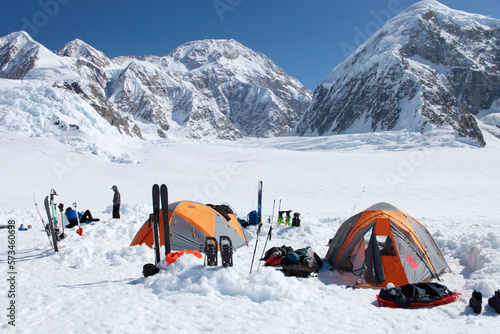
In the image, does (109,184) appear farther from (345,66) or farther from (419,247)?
(345,66)

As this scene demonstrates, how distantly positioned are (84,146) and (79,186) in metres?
21.4

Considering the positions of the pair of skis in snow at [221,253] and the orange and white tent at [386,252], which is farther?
the orange and white tent at [386,252]

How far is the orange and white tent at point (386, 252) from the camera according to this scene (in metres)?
6.60

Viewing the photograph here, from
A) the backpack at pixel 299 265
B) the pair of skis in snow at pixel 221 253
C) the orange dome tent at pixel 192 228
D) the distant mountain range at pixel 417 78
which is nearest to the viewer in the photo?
the pair of skis in snow at pixel 221 253

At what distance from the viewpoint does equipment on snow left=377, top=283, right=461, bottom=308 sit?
5.26 metres

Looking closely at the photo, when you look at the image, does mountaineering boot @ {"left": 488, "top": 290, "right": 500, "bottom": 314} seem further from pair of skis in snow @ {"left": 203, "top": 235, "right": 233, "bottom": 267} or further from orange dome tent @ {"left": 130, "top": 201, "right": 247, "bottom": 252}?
orange dome tent @ {"left": 130, "top": 201, "right": 247, "bottom": 252}

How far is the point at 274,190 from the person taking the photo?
23.8 m

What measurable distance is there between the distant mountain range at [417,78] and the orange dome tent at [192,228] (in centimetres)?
9633

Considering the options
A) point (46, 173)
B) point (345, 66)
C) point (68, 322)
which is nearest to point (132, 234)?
point (68, 322)

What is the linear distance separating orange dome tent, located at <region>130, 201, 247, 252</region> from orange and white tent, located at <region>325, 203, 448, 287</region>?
3.14 metres

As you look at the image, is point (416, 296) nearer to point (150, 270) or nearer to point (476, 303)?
point (476, 303)

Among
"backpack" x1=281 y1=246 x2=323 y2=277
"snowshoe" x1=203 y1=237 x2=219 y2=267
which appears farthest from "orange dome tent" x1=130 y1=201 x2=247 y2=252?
"backpack" x1=281 y1=246 x2=323 y2=277

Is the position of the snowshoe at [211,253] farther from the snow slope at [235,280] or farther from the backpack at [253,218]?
the backpack at [253,218]

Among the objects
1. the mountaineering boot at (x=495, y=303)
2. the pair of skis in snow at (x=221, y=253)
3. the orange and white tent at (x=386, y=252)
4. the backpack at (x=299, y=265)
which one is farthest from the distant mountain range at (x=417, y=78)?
the pair of skis in snow at (x=221, y=253)
